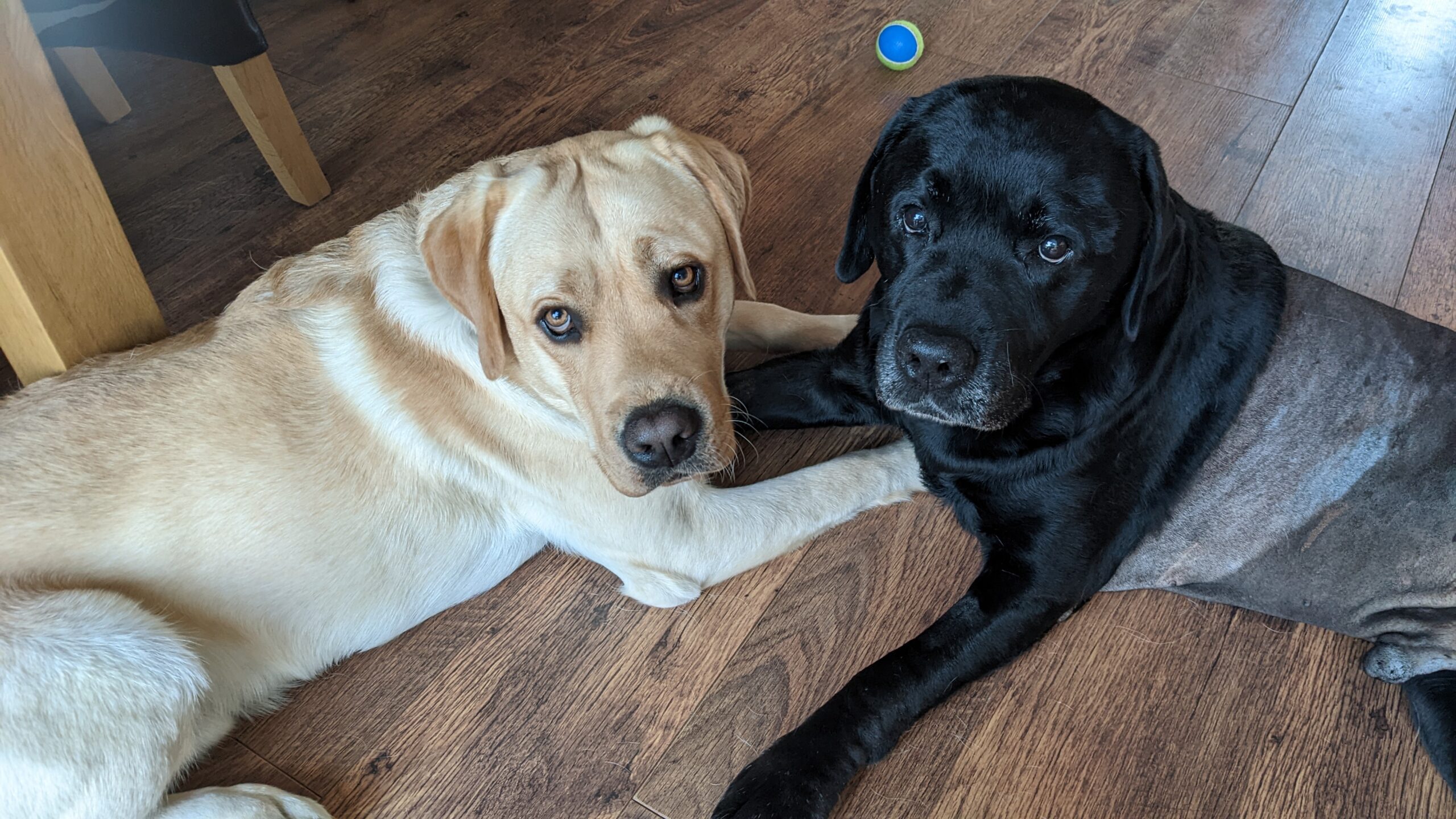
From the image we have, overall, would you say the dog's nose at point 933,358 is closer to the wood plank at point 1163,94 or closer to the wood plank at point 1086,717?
the wood plank at point 1086,717

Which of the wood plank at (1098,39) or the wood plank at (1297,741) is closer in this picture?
the wood plank at (1297,741)

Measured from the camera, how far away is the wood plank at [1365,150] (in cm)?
258

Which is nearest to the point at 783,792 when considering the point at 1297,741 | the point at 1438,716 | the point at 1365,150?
the point at 1297,741

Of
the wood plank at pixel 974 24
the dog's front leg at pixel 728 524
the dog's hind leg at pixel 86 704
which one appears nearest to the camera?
the dog's hind leg at pixel 86 704

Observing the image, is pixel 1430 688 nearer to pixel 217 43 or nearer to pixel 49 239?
pixel 49 239

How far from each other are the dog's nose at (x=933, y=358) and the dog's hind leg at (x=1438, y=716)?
3.59ft

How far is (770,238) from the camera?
8.65 feet

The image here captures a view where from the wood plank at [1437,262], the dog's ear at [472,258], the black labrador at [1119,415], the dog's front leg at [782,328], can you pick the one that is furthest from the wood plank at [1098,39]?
the dog's ear at [472,258]

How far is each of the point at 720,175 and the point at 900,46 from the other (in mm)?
1678

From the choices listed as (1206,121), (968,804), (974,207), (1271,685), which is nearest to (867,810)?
(968,804)

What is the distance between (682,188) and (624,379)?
1.25 ft

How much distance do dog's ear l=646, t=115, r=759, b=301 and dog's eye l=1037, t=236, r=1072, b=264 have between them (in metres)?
0.54

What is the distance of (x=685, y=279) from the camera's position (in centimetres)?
165

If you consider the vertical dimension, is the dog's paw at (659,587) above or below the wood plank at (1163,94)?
below
